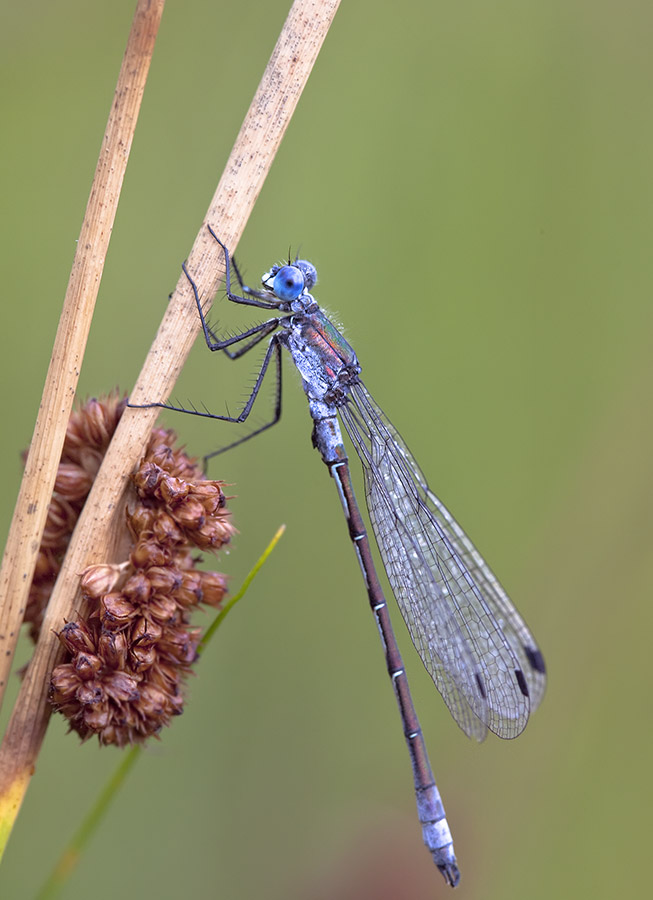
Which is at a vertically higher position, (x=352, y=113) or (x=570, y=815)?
(x=352, y=113)

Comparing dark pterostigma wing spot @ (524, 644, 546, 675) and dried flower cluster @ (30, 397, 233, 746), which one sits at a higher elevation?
dried flower cluster @ (30, 397, 233, 746)

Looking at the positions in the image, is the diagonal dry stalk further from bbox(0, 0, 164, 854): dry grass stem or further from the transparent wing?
the transparent wing

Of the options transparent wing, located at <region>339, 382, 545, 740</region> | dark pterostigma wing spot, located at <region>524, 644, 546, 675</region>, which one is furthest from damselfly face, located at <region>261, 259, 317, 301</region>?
dark pterostigma wing spot, located at <region>524, 644, 546, 675</region>

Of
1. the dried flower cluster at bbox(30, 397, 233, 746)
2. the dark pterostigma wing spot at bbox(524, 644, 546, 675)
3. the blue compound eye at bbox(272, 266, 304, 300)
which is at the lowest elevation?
the dark pterostigma wing spot at bbox(524, 644, 546, 675)

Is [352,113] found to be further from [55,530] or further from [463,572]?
[55,530]

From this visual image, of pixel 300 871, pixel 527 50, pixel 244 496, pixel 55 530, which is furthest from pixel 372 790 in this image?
pixel 527 50
